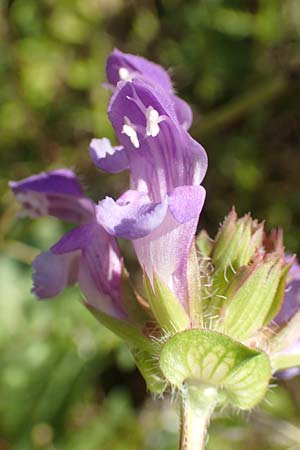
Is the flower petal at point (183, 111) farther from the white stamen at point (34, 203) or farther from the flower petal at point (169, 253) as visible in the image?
the white stamen at point (34, 203)

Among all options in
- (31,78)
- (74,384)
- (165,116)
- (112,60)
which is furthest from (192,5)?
(165,116)

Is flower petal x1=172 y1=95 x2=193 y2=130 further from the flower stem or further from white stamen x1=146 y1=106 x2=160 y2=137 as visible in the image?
the flower stem

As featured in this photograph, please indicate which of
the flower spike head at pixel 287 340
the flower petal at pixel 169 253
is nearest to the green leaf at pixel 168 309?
the flower petal at pixel 169 253

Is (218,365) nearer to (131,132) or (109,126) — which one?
(131,132)

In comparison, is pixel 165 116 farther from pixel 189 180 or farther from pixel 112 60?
pixel 112 60

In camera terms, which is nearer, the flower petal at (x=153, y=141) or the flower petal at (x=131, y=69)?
the flower petal at (x=153, y=141)
